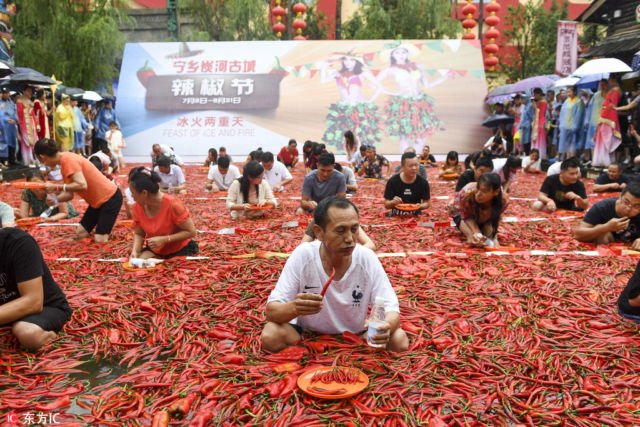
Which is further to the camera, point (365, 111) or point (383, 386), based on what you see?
point (365, 111)

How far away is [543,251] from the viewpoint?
5867 mm

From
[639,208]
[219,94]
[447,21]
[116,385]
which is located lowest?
[116,385]

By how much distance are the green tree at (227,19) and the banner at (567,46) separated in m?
15.4

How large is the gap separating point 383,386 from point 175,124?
67.5 feet

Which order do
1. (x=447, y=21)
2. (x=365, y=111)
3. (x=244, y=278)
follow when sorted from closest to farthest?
(x=244, y=278) → (x=365, y=111) → (x=447, y=21)

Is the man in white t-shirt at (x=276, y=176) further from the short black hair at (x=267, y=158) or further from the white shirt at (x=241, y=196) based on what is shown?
the white shirt at (x=241, y=196)

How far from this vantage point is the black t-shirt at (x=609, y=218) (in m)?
5.61

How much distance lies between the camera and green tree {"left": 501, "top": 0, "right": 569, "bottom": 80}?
26.7 m

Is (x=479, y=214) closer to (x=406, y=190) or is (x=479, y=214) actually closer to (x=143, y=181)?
(x=406, y=190)

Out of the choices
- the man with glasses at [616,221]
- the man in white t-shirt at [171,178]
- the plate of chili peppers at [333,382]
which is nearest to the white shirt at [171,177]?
the man in white t-shirt at [171,178]

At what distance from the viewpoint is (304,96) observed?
22.1 meters

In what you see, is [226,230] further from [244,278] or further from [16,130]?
[16,130]

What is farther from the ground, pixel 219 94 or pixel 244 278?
pixel 219 94

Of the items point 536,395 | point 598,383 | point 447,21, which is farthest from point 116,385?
point 447,21
